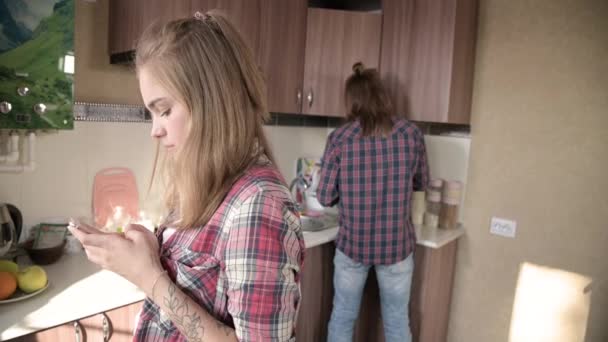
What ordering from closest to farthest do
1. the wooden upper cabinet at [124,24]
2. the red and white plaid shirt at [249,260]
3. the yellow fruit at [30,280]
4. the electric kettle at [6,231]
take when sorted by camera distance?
the red and white plaid shirt at [249,260], the yellow fruit at [30,280], the electric kettle at [6,231], the wooden upper cabinet at [124,24]

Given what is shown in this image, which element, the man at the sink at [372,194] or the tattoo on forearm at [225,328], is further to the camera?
the man at the sink at [372,194]

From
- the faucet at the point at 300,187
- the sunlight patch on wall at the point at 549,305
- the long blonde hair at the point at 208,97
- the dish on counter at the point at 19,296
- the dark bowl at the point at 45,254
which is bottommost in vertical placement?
the sunlight patch on wall at the point at 549,305

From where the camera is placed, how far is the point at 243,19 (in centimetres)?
173

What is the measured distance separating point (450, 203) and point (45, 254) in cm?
186

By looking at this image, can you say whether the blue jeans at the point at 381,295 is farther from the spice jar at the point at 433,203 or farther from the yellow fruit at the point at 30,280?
the yellow fruit at the point at 30,280

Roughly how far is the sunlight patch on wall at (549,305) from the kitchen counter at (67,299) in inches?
72.1

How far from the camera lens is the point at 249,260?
618 mm

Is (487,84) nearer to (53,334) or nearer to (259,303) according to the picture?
(259,303)

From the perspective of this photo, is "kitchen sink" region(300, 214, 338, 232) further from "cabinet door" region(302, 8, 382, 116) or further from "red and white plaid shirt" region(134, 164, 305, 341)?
"red and white plaid shirt" region(134, 164, 305, 341)

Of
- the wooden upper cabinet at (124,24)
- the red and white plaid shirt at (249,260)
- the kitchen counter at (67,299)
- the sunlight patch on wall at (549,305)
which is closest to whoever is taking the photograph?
the red and white plaid shirt at (249,260)

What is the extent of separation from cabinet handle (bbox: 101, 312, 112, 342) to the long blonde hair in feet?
2.19

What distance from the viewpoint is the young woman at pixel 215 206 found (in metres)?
0.63

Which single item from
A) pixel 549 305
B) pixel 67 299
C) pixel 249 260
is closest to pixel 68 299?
pixel 67 299

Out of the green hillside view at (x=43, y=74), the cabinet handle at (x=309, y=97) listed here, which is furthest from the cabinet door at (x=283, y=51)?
the green hillside view at (x=43, y=74)
